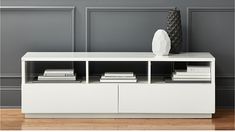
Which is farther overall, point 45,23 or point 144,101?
point 45,23

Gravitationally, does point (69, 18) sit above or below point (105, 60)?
above

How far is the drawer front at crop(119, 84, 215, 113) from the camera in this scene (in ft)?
14.0

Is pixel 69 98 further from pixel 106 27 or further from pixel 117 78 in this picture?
pixel 106 27

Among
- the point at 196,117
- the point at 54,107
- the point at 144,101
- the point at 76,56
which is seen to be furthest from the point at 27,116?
the point at 196,117

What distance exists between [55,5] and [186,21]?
973 mm

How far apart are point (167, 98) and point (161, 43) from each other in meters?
0.39

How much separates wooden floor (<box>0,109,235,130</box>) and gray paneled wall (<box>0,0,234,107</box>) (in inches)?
18.0

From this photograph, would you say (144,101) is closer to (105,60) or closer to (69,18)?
(105,60)

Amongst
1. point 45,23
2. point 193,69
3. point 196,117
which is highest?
point 45,23

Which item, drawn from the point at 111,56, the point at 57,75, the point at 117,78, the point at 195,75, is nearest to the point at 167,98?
the point at 195,75

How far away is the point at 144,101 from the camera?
14.1 ft

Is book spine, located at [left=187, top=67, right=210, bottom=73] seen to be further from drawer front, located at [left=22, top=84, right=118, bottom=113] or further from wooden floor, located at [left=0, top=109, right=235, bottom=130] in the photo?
drawer front, located at [left=22, top=84, right=118, bottom=113]

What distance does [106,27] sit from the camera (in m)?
4.62

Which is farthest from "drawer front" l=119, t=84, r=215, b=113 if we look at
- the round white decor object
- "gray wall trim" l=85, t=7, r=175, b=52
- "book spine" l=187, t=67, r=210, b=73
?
"gray wall trim" l=85, t=7, r=175, b=52
